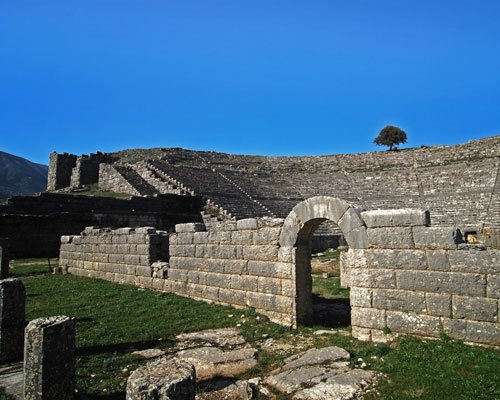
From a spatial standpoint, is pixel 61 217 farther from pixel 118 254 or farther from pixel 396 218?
pixel 396 218

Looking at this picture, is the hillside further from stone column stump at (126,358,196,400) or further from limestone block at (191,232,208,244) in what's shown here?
stone column stump at (126,358,196,400)

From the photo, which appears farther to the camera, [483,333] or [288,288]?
[288,288]

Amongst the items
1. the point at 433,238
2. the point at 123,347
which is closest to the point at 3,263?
the point at 123,347

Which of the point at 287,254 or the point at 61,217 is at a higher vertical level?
the point at 61,217

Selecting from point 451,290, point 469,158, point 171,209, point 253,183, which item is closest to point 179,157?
point 253,183

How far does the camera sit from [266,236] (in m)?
8.73

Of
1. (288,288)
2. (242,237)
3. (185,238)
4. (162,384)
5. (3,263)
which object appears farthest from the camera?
(3,263)

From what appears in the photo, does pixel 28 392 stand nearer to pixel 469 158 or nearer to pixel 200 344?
pixel 200 344

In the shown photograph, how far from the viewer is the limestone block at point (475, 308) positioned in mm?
5527

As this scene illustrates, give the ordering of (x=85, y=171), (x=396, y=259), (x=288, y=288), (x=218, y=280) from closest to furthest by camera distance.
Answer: (x=396, y=259), (x=288, y=288), (x=218, y=280), (x=85, y=171)

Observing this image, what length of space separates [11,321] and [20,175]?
435 ft

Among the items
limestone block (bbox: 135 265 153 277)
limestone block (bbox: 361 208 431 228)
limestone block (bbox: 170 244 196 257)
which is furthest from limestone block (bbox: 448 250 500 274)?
limestone block (bbox: 135 265 153 277)

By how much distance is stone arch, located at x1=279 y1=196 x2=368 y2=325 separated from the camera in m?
7.36

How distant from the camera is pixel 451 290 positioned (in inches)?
232
